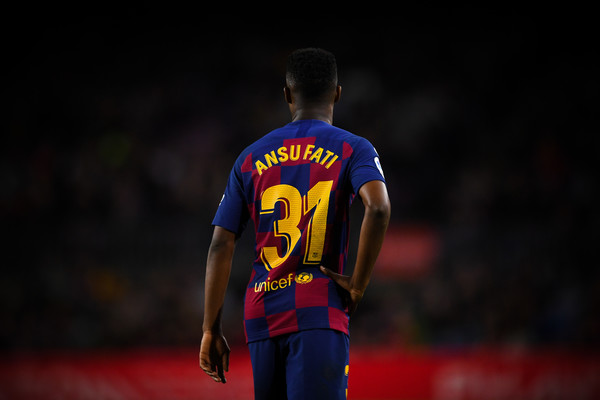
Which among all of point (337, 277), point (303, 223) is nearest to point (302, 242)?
point (303, 223)

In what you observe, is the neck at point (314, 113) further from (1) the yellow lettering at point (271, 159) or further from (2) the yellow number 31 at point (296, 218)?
(2) the yellow number 31 at point (296, 218)

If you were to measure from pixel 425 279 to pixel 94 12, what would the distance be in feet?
30.4

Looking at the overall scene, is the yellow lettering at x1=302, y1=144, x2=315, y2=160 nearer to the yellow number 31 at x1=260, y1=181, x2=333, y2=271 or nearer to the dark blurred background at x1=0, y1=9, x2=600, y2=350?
the yellow number 31 at x1=260, y1=181, x2=333, y2=271

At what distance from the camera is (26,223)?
9.31 meters

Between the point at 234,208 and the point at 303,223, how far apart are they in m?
0.36

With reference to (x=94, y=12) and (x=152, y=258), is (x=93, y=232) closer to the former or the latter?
(x=152, y=258)

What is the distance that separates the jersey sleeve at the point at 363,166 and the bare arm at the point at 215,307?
61 centimetres

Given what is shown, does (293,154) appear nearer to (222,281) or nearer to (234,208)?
(234,208)

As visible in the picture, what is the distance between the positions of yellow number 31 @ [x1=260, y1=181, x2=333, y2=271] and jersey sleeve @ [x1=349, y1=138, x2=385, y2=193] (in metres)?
0.10

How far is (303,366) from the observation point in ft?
7.93

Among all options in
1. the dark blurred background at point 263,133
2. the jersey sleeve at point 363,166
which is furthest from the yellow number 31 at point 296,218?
the dark blurred background at point 263,133

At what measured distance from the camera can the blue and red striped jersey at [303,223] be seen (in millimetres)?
2512

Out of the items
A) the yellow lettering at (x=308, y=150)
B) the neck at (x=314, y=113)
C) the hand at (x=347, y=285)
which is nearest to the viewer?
the hand at (x=347, y=285)

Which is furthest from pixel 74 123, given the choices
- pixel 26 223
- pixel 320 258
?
pixel 320 258
